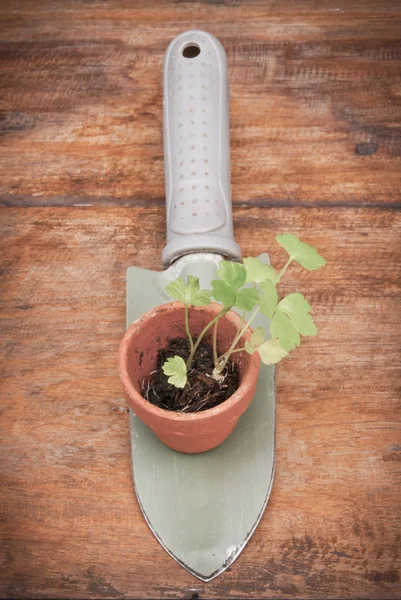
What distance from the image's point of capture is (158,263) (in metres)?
0.83

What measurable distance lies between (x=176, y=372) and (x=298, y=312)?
0.13 metres

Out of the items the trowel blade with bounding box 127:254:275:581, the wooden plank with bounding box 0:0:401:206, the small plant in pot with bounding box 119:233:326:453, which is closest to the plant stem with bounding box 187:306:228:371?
the small plant in pot with bounding box 119:233:326:453

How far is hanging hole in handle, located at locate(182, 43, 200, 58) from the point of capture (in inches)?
Answer: 32.5

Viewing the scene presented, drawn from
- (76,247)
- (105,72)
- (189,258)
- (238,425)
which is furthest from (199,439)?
(105,72)

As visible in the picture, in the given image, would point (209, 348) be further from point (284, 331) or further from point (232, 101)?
point (232, 101)

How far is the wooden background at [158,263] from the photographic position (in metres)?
0.67

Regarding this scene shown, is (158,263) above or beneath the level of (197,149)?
beneath

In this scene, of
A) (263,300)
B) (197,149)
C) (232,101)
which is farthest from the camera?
(232,101)

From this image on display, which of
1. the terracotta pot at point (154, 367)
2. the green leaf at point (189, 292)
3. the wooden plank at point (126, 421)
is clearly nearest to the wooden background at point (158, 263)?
the wooden plank at point (126, 421)

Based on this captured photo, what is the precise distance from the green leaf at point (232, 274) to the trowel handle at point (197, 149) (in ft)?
0.58

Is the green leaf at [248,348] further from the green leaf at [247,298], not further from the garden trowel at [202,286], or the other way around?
the garden trowel at [202,286]

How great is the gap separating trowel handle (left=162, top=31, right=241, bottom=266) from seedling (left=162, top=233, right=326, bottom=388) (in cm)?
17

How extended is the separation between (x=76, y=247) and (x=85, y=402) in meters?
0.22

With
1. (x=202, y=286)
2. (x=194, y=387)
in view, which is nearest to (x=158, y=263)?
(x=202, y=286)
